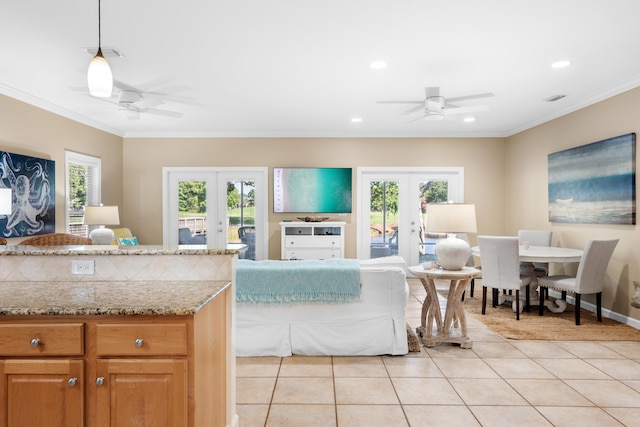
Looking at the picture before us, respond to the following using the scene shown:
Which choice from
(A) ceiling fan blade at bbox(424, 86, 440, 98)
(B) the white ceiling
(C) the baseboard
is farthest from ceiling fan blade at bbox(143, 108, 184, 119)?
(C) the baseboard

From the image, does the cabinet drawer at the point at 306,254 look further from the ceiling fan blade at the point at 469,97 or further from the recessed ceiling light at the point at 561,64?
the recessed ceiling light at the point at 561,64

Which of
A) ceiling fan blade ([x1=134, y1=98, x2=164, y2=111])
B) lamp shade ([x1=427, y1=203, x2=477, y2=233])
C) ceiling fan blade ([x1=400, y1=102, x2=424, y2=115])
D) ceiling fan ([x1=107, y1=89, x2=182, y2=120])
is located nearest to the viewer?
lamp shade ([x1=427, y1=203, x2=477, y2=233])

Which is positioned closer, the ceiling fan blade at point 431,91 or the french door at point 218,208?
the ceiling fan blade at point 431,91

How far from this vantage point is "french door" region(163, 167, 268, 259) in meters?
6.80

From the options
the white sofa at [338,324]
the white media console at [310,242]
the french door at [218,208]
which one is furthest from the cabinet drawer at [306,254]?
the white sofa at [338,324]

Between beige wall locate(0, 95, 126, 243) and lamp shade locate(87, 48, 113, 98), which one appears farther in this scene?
beige wall locate(0, 95, 126, 243)

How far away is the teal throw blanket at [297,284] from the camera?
310cm

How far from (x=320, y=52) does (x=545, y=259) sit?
3.06 meters

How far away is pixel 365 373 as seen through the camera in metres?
2.93

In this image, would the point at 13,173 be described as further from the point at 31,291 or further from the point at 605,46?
the point at 605,46

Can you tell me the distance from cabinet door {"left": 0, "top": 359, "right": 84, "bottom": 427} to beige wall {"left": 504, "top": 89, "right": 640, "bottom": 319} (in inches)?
189

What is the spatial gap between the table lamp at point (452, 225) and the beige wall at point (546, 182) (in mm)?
2064

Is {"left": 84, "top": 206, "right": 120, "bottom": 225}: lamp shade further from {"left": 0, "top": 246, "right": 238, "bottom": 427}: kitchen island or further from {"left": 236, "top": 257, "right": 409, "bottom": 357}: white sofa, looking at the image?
{"left": 0, "top": 246, "right": 238, "bottom": 427}: kitchen island

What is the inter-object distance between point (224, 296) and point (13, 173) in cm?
363
